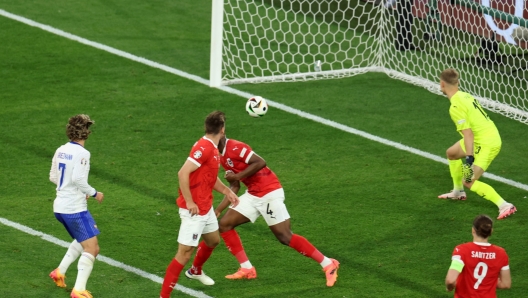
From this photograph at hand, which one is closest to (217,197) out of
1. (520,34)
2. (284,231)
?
(284,231)

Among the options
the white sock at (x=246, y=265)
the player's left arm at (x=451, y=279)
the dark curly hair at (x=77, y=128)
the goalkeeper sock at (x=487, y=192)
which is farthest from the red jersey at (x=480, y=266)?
the goalkeeper sock at (x=487, y=192)

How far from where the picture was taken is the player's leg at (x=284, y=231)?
→ 28.9 ft

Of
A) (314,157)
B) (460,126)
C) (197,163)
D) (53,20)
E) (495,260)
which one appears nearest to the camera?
(495,260)

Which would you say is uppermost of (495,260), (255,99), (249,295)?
(255,99)

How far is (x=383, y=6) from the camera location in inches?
622

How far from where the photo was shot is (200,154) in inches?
316

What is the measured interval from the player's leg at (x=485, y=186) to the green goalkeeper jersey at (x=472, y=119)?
0.10m

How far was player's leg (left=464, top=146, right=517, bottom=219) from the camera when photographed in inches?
416

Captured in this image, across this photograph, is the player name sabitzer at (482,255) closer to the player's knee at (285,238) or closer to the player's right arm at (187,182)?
the player's knee at (285,238)

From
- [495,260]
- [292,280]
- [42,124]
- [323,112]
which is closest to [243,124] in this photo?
[323,112]

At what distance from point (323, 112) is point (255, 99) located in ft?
13.8

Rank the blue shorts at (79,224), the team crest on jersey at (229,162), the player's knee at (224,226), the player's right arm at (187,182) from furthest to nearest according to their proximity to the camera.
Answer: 1. the player's knee at (224,226)
2. the team crest on jersey at (229,162)
3. the blue shorts at (79,224)
4. the player's right arm at (187,182)

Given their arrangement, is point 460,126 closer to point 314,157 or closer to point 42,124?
point 314,157

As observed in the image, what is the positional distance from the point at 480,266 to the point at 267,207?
2.35m
